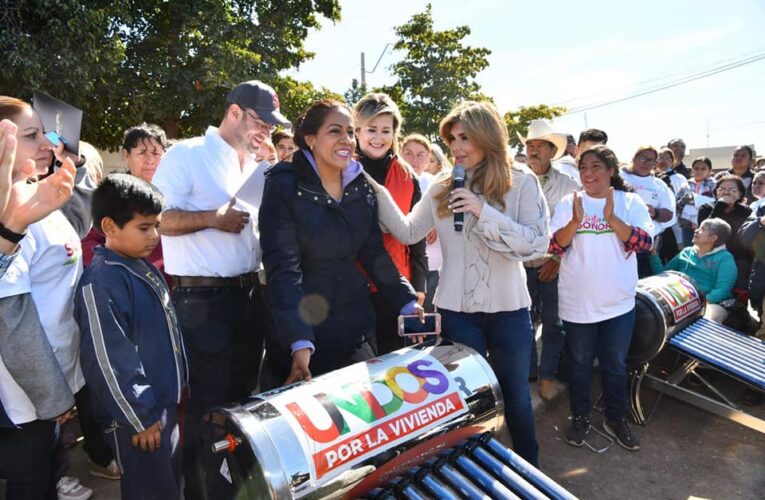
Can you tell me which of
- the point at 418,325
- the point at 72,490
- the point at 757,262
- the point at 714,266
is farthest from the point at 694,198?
the point at 72,490

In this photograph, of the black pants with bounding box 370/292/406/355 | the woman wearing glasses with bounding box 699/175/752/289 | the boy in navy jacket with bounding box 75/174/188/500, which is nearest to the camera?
the boy in navy jacket with bounding box 75/174/188/500

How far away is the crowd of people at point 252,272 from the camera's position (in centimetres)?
202

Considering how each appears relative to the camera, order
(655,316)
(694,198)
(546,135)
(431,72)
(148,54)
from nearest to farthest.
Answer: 1. (655,316)
2. (546,135)
3. (694,198)
4. (148,54)
5. (431,72)

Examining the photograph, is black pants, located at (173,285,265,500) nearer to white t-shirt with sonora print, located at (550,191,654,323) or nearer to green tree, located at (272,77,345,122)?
white t-shirt with sonora print, located at (550,191,654,323)

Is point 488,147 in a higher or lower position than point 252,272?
higher

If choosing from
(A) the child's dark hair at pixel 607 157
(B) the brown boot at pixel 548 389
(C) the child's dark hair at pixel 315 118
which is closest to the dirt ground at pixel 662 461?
(B) the brown boot at pixel 548 389

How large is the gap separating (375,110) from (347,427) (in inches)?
82.4

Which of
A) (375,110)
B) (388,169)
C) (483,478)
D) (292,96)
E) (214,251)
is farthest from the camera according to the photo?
A: (292,96)

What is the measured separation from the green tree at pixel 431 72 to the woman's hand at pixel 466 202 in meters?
21.6

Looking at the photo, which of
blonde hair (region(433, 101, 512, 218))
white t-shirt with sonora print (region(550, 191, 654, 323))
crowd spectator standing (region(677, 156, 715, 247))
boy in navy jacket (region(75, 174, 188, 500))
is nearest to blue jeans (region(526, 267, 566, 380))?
white t-shirt with sonora print (region(550, 191, 654, 323))

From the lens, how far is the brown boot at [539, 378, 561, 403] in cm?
425

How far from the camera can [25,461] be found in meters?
2.02

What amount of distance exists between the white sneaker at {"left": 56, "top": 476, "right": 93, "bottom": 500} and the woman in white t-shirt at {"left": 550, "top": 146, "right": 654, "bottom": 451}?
317cm

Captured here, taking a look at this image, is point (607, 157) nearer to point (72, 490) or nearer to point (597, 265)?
point (597, 265)
